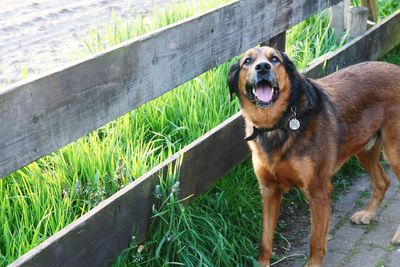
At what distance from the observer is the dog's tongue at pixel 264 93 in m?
3.99

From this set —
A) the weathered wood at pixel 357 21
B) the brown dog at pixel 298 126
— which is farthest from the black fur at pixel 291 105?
the weathered wood at pixel 357 21

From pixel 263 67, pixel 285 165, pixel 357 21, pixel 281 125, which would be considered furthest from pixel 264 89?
pixel 357 21

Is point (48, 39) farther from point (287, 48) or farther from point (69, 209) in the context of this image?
point (69, 209)

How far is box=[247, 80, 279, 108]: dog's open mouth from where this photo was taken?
3986mm

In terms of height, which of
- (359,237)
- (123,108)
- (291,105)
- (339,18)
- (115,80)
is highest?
(115,80)

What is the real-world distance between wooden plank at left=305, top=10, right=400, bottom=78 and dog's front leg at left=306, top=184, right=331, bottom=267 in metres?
1.47

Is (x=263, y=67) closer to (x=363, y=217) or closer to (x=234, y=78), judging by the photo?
(x=234, y=78)

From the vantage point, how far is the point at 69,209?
12.2 feet

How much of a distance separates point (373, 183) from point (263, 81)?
1.60m

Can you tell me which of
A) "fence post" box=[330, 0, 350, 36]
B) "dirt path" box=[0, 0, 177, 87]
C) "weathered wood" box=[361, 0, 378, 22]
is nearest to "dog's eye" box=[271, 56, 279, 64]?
"dirt path" box=[0, 0, 177, 87]

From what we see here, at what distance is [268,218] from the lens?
4379 millimetres

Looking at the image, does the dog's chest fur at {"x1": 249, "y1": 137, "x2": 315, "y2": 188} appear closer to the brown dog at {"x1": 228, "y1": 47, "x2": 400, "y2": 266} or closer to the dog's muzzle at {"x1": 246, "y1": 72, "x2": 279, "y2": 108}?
the brown dog at {"x1": 228, "y1": 47, "x2": 400, "y2": 266}

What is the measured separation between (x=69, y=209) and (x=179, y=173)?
2.31 feet

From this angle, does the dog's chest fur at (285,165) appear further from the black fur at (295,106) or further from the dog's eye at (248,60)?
the dog's eye at (248,60)
